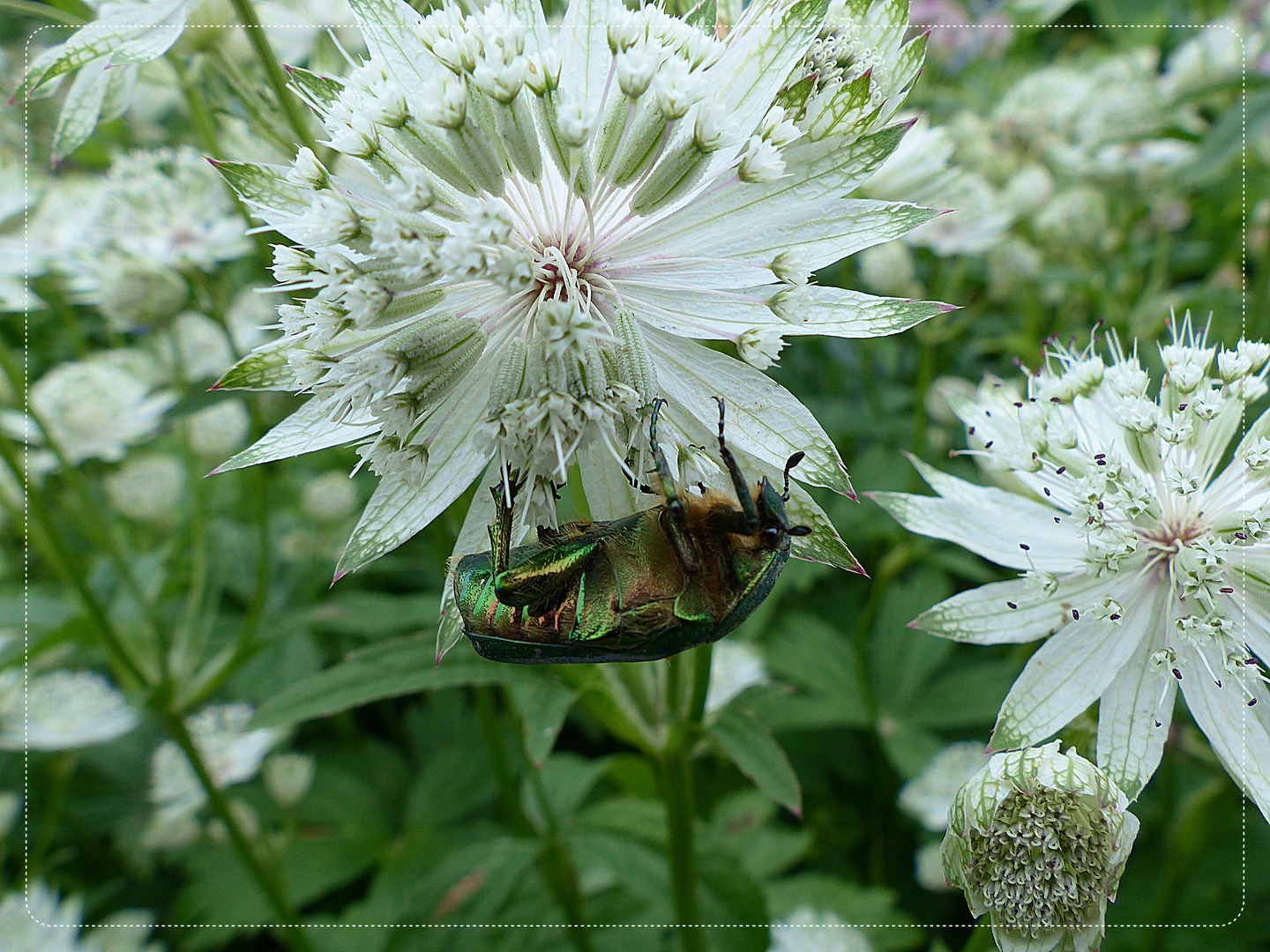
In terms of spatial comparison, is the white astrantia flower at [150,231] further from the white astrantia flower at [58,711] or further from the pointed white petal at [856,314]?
the pointed white petal at [856,314]

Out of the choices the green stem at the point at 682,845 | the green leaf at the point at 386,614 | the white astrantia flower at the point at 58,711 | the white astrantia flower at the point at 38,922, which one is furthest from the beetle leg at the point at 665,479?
the white astrantia flower at the point at 38,922

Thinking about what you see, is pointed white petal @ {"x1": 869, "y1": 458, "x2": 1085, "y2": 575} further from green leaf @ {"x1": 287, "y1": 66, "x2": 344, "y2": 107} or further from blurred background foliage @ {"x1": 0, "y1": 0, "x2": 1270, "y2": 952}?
green leaf @ {"x1": 287, "y1": 66, "x2": 344, "y2": 107}

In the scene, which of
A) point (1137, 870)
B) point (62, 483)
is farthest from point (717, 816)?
point (62, 483)

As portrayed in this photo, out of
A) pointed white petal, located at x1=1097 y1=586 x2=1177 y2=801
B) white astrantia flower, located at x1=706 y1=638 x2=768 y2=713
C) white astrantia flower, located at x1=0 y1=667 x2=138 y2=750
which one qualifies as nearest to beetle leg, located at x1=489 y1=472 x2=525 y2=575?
pointed white petal, located at x1=1097 y1=586 x2=1177 y2=801

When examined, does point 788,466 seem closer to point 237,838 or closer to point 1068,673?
point 1068,673

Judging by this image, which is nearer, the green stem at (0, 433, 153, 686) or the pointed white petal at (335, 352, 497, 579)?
the pointed white petal at (335, 352, 497, 579)
